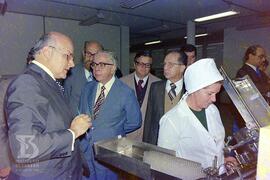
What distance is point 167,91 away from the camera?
232 centimetres

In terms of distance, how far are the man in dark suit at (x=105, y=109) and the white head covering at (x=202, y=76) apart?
0.70m

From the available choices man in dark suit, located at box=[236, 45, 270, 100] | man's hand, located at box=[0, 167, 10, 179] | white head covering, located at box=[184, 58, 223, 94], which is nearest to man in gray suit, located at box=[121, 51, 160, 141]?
man in dark suit, located at box=[236, 45, 270, 100]

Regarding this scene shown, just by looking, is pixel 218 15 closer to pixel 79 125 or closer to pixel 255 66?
pixel 255 66

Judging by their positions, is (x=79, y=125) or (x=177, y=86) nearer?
(x=79, y=125)

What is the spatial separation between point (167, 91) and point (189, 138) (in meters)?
0.90

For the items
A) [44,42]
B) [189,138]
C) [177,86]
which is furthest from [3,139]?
[177,86]

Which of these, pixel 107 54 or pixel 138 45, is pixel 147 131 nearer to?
pixel 107 54

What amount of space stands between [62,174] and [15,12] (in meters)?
5.75

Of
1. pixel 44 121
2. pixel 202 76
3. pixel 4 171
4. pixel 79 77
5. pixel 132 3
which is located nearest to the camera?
pixel 44 121

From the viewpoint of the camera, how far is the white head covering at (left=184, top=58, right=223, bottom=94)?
145cm

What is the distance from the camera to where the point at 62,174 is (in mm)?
1311

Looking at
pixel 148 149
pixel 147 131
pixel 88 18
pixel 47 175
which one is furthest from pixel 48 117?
pixel 88 18

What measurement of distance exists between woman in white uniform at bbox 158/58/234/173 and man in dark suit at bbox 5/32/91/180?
488mm

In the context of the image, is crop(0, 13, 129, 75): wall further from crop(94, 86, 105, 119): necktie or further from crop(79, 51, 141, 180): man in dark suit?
crop(94, 86, 105, 119): necktie
